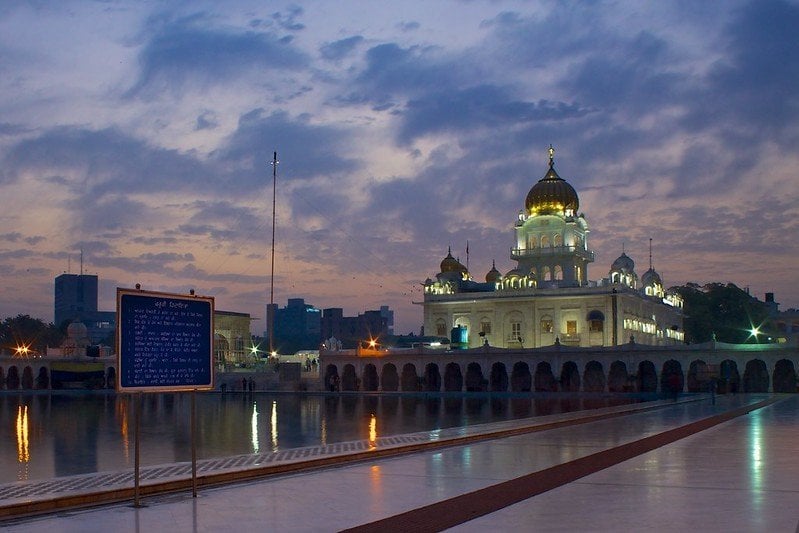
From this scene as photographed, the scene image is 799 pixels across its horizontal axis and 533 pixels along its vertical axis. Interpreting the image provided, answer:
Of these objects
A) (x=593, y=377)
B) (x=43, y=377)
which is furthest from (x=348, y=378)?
(x=43, y=377)

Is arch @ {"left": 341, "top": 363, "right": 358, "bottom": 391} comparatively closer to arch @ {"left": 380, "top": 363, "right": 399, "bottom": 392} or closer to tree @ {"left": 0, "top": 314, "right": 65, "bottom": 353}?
arch @ {"left": 380, "top": 363, "right": 399, "bottom": 392}

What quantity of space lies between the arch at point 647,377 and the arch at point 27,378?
2444 inches

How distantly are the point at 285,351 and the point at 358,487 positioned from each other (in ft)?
613

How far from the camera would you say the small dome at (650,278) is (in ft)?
319

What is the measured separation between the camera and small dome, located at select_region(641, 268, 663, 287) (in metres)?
97.1

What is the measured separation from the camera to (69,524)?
33.7 feet

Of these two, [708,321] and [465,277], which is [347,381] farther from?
[708,321]

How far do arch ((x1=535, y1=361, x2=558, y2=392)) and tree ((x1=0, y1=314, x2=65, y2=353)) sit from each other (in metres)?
77.5

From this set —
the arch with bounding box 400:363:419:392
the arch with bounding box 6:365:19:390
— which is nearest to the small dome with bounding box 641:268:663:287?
the arch with bounding box 400:363:419:392

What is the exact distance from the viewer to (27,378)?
9700cm

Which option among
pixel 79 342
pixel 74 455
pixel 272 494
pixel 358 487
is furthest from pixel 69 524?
pixel 79 342

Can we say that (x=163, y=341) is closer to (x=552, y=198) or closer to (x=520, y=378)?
(x=520, y=378)

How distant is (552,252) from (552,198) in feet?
18.5

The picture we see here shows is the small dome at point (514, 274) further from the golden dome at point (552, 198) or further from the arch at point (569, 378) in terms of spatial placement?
the arch at point (569, 378)
